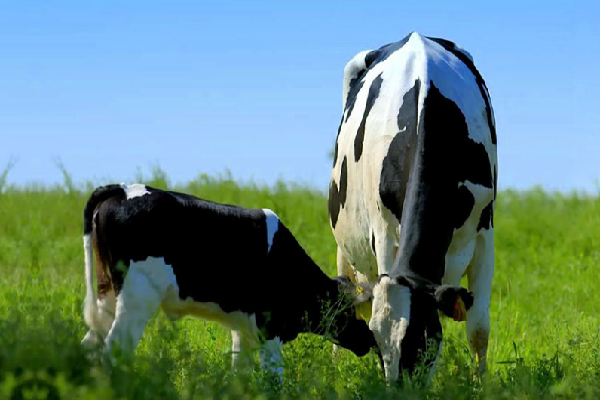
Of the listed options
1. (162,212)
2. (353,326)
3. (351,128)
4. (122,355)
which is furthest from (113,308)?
(351,128)

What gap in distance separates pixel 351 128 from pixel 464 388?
11.0ft

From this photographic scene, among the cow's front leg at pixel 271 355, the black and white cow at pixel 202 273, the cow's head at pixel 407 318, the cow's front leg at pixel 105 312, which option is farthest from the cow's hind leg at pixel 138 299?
the cow's head at pixel 407 318

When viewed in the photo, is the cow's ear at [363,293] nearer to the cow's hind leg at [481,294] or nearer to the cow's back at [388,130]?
the cow's back at [388,130]

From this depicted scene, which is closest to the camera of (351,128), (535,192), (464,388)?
(464,388)

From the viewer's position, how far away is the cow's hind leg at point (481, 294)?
7.79m

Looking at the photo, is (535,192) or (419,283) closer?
(419,283)

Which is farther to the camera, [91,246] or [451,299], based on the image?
[91,246]

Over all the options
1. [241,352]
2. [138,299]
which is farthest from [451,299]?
[138,299]

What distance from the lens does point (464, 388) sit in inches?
234

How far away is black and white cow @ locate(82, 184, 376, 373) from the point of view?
666 cm

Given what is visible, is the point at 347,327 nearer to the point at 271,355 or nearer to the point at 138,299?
the point at 271,355

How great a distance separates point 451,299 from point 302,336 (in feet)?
3.52

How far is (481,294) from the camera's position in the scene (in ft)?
25.9

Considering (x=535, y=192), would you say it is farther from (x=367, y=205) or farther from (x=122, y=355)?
(x=122, y=355)
